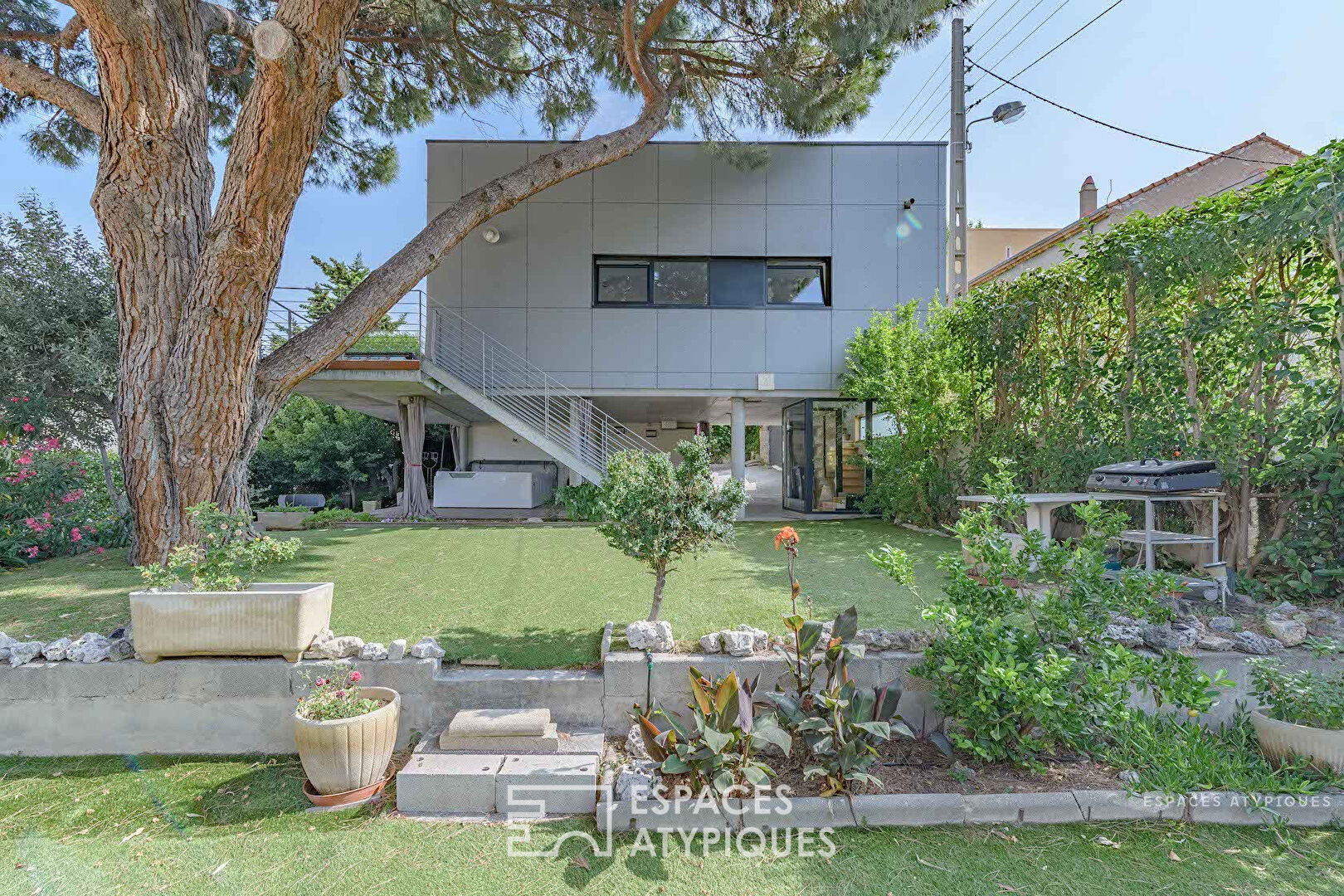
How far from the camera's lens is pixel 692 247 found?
940 centimetres

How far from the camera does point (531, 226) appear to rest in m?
9.34

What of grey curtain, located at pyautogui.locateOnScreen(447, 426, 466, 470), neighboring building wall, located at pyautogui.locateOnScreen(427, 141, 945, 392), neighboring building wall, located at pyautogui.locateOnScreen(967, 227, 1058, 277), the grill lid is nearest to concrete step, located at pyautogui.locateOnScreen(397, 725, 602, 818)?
the grill lid

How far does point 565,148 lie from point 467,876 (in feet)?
23.5

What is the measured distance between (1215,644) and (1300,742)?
1.63ft

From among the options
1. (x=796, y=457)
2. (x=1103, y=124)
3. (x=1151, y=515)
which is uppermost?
(x=1103, y=124)

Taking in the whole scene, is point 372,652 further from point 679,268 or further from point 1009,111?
point 1009,111

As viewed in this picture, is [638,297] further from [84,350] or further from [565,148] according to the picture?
[84,350]

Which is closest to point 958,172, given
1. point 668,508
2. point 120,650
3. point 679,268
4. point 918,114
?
point 918,114

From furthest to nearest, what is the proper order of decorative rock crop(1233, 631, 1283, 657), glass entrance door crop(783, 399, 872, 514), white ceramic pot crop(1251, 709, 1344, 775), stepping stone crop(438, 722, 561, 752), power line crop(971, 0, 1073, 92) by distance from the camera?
glass entrance door crop(783, 399, 872, 514) < power line crop(971, 0, 1073, 92) < decorative rock crop(1233, 631, 1283, 657) < stepping stone crop(438, 722, 561, 752) < white ceramic pot crop(1251, 709, 1344, 775)

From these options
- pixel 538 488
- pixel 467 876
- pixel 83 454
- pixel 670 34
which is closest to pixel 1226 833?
pixel 467 876

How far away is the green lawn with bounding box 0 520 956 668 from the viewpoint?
3594 mm

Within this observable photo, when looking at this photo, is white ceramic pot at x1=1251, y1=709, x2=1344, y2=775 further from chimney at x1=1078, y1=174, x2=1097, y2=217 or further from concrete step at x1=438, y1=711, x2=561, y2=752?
chimney at x1=1078, y1=174, x2=1097, y2=217

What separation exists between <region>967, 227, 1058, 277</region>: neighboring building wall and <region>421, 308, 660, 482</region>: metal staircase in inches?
514

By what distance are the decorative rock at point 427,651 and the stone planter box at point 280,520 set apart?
21.6 feet
